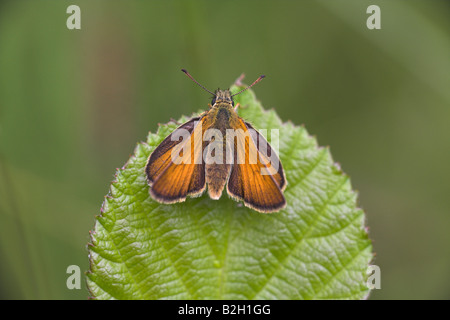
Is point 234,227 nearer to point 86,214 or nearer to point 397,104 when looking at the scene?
point 86,214

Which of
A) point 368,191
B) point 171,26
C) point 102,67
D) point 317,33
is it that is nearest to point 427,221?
point 368,191

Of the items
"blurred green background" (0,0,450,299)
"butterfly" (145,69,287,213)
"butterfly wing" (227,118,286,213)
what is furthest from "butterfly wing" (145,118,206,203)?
"blurred green background" (0,0,450,299)

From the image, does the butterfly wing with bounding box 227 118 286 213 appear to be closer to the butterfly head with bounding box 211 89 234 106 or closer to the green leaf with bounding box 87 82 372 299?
the green leaf with bounding box 87 82 372 299

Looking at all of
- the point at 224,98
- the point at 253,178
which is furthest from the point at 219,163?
the point at 224,98

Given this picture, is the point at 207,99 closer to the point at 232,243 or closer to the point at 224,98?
the point at 224,98

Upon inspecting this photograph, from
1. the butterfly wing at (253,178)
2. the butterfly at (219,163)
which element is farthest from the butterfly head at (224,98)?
the butterfly wing at (253,178)

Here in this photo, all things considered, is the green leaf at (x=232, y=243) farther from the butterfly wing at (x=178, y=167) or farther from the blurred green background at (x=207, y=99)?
the blurred green background at (x=207, y=99)
